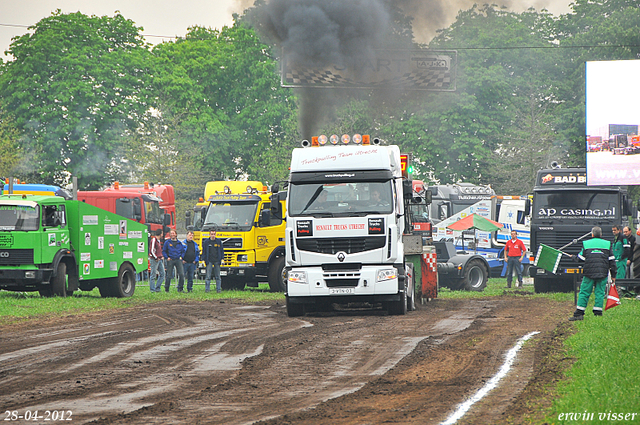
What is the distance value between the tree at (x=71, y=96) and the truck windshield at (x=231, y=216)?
22.0 meters

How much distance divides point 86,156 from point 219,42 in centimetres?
1510

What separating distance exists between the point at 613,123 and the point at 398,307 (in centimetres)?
940

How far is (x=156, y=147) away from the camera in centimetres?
A: 4694

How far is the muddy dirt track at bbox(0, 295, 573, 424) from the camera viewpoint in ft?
25.5

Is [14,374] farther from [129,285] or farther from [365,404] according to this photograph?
[129,285]

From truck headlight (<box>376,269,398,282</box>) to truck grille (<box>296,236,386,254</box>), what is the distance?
0.52m

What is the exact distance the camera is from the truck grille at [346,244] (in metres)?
16.5

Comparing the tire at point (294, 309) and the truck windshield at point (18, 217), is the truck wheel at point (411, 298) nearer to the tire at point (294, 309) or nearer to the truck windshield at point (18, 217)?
the tire at point (294, 309)

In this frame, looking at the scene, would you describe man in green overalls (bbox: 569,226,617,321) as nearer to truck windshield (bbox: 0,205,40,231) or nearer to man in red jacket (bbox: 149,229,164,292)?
truck windshield (bbox: 0,205,40,231)

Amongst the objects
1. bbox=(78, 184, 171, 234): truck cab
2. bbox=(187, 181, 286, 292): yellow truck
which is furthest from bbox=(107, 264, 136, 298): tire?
bbox=(78, 184, 171, 234): truck cab

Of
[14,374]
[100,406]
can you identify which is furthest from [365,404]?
[14,374]

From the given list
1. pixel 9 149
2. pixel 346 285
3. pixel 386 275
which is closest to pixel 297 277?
pixel 346 285

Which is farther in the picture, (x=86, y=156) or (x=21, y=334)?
(x=86, y=156)

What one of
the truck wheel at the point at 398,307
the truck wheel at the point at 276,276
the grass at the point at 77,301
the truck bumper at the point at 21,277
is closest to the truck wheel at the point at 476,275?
the truck wheel at the point at 276,276
